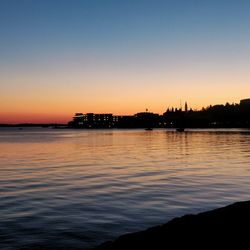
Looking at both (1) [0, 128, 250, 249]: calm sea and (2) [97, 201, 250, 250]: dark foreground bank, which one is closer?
(2) [97, 201, 250, 250]: dark foreground bank

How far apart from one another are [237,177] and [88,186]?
1278 cm

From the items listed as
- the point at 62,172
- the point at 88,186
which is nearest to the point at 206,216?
the point at 88,186

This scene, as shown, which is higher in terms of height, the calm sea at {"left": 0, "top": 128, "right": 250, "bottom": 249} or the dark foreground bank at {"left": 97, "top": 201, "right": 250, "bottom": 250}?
the dark foreground bank at {"left": 97, "top": 201, "right": 250, "bottom": 250}

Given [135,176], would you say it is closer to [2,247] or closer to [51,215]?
[51,215]

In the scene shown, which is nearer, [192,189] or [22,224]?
[22,224]

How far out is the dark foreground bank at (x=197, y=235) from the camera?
8.23 metres

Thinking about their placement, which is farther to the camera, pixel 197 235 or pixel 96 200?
pixel 96 200

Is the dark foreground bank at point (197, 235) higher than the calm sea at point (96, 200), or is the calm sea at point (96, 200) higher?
the dark foreground bank at point (197, 235)

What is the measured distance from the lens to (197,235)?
8.83 metres

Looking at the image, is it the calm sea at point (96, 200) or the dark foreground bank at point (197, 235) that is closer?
the dark foreground bank at point (197, 235)

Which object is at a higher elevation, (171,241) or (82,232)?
(171,241)

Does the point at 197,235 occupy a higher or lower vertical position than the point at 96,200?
higher

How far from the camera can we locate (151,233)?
9344 millimetres

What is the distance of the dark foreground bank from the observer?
8.23m
